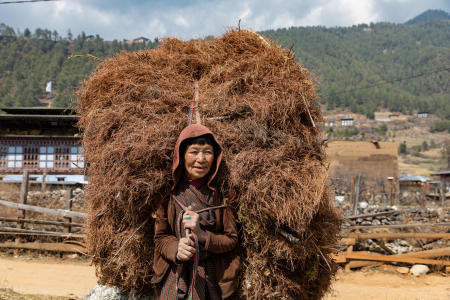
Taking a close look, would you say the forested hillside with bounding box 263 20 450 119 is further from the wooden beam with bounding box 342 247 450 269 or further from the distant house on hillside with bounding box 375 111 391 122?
the wooden beam with bounding box 342 247 450 269

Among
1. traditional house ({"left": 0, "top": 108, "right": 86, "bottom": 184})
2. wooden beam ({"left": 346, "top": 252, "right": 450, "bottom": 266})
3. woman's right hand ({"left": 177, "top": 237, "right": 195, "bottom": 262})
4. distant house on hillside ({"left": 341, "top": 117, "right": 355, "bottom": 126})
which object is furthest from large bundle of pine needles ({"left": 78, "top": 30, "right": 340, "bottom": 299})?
distant house on hillside ({"left": 341, "top": 117, "right": 355, "bottom": 126})

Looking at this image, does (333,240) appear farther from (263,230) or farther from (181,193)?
(181,193)

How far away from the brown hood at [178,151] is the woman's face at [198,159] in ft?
0.18

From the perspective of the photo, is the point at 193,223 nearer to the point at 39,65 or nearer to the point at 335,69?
the point at 39,65

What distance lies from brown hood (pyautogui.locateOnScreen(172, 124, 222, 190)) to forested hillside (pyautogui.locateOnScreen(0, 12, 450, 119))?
38030 mm

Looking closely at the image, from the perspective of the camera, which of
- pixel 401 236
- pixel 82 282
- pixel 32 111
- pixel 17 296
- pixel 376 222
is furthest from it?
pixel 32 111

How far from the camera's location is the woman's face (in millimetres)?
2697

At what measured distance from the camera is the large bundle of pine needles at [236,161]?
2.66 meters

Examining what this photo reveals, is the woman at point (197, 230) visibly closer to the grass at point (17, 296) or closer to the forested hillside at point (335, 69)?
the grass at point (17, 296)

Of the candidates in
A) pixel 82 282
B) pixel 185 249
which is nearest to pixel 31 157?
pixel 82 282

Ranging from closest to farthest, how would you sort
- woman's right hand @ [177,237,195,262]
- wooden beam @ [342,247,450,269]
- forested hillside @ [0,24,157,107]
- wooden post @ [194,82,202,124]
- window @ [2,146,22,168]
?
woman's right hand @ [177,237,195,262] < wooden post @ [194,82,202,124] < wooden beam @ [342,247,450,269] < window @ [2,146,22,168] < forested hillside @ [0,24,157,107]

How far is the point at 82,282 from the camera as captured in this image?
7.65 meters

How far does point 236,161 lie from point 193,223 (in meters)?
0.60

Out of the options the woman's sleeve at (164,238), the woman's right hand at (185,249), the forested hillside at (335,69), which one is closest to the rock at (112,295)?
the woman's sleeve at (164,238)
